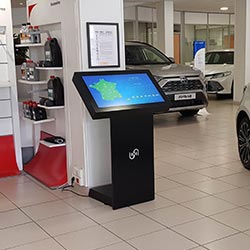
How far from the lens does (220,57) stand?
11.6 metres

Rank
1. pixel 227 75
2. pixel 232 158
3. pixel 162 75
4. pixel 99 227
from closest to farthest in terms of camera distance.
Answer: pixel 99 227
pixel 232 158
pixel 162 75
pixel 227 75

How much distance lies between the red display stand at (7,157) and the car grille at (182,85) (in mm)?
3298

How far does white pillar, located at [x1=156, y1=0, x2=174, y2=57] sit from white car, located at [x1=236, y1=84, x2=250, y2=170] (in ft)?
22.3

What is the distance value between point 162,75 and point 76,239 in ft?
15.6

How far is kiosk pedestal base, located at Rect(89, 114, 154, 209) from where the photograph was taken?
343 centimetres

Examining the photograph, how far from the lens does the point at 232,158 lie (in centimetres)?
511

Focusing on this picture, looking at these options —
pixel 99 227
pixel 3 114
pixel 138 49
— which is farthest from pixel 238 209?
pixel 138 49

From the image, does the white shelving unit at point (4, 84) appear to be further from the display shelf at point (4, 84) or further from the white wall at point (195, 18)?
the white wall at point (195, 18)

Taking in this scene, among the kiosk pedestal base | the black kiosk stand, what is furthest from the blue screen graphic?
the kiosk pedestal base

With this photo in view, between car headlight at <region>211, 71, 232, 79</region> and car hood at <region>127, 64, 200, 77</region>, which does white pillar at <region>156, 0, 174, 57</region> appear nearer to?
car headlight at <region>211, 71, 232, 79</region>

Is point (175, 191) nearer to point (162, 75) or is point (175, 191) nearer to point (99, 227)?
point (99, 227)

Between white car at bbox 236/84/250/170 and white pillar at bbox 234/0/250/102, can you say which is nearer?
white car at bbox 236/84/250/170

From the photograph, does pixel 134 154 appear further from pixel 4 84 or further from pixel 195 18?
pixel 195 18

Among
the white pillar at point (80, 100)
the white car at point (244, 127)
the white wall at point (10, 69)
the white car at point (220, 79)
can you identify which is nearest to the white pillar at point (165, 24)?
the white car at point (220, 79)
